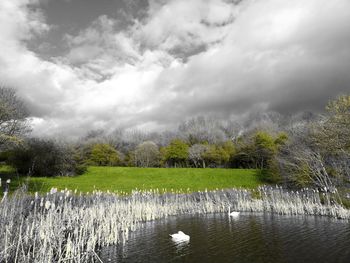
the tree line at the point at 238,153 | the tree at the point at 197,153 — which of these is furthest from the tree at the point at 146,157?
the tree at the point at 197,153

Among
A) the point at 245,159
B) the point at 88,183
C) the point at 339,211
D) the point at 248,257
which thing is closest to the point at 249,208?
the point at 339,211

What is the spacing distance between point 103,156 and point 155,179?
4013 centimetres

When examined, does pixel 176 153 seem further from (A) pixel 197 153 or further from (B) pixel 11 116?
(B) pixel 11 116

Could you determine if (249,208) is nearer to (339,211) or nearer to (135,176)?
(339,211)

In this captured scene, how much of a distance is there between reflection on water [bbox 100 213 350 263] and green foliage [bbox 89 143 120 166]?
6865cm

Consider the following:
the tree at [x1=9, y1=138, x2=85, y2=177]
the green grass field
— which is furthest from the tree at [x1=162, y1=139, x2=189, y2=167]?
the tree at [x1=9, y1=138, x2=85, y2=177]

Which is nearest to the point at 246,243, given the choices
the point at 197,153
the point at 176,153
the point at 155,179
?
the point at 155,179

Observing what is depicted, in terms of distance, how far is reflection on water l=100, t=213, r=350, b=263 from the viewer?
12.3m

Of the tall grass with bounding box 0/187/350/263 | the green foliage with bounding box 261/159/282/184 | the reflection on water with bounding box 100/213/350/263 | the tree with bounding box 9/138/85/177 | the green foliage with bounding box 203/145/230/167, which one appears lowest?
the reflection on water with bounding box 100/213/350/263

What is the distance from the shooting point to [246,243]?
48.6 ft

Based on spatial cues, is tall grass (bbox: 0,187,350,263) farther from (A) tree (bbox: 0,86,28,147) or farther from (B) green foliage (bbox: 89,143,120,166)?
(B) green foliage (bbox: 89,143,120,166)

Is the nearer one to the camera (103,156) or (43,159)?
(43,159)

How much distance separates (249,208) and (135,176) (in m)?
31.3

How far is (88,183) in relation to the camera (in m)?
43.8
